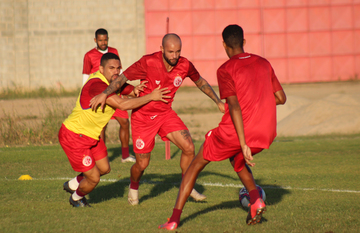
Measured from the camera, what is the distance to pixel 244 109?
4332 millimetres

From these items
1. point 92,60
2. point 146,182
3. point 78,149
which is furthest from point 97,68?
point 78,149

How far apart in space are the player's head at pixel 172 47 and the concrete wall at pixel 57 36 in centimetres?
1727

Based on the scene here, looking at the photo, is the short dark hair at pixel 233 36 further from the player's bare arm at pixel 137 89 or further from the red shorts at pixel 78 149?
the red shorts at pixel 78 149

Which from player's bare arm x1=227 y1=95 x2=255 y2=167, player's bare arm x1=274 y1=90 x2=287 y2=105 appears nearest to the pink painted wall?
player's bare arm x1=274 y1=90 x2=287 y2=105

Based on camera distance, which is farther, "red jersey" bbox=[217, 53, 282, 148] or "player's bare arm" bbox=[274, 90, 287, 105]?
"player's bare arm" bbox=[274, 90, 287, 105]

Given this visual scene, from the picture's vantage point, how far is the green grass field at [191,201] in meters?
4.74

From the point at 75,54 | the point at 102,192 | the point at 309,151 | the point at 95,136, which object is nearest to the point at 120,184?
the point at 102,192

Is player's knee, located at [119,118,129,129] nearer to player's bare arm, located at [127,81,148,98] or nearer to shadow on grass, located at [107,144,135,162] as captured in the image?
shadow on grass, located at [107,144,135,162]

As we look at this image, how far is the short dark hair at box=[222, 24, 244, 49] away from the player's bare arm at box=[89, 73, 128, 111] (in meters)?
1.61

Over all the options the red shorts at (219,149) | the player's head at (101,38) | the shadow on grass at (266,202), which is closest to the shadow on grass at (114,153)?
the player's head at (101,38)

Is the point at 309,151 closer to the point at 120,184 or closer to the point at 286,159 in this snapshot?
the point at 286,159

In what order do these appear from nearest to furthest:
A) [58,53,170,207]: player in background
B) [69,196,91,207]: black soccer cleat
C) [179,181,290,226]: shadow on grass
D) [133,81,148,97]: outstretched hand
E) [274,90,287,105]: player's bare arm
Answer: [274,90,287,105]: player's bare arm < [179,181,290,226]: shadow on grass < [58,53,170,207]: player in background < [69,196,91,207]: black soccer cleat < [133,81,148,97]: outstretched hand

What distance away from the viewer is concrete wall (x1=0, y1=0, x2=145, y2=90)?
22.5 meters

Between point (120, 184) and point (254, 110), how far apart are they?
3390mm
